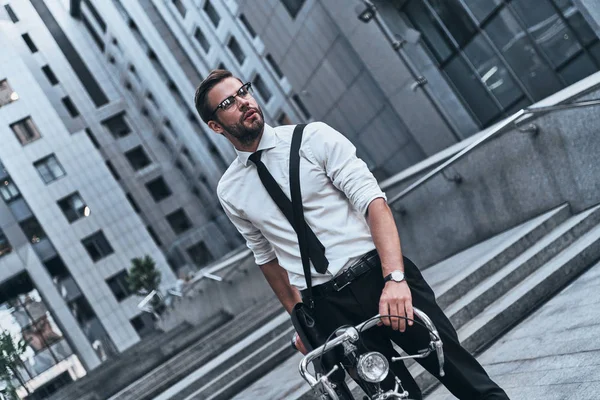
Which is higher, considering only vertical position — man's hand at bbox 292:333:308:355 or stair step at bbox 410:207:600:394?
man's hand at bbox 292:333:308:355

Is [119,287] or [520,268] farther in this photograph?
[119,287]

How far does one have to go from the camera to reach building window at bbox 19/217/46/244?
1566 inches

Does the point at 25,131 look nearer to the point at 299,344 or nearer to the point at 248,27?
the point at 248,27

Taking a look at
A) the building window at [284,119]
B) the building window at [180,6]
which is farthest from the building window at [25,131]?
the building window at [284,119]

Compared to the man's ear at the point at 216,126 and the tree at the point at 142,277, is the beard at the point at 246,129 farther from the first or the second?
the tree at the point at 142,277

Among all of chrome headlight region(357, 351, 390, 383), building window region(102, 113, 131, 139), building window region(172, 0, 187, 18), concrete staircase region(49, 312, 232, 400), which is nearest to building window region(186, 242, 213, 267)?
building window region(102, 113, 131, 139)

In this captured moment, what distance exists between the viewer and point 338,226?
2811 millimetres

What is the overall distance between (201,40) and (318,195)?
33.3m

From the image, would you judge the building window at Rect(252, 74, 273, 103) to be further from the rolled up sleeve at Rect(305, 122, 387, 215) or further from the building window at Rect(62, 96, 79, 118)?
the rolled up sleeve at Rect(305, 122, 387, 215)

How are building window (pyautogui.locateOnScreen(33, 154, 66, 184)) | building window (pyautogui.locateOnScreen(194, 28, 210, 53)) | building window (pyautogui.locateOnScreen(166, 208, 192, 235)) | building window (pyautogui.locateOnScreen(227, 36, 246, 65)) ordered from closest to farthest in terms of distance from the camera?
building window (pyautogui.locateOnScreen(227, 36, 246, 65)) → building window (pyautogui.locateOnScreen(194, 28, 210, 53)) → building window (pyautogui.locateOnScreen(33, 154, 66, 184)) → building window (pyautogui.locateOnScreen(166, 208, 192, 235))

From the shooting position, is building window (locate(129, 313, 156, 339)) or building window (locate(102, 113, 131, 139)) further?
building window (locate(102, 113, 131, 139))

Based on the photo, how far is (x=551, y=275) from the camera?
6418mm

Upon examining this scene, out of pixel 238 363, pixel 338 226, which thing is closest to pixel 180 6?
pixel 238 363

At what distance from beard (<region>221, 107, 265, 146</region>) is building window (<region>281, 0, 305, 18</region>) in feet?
53.6
